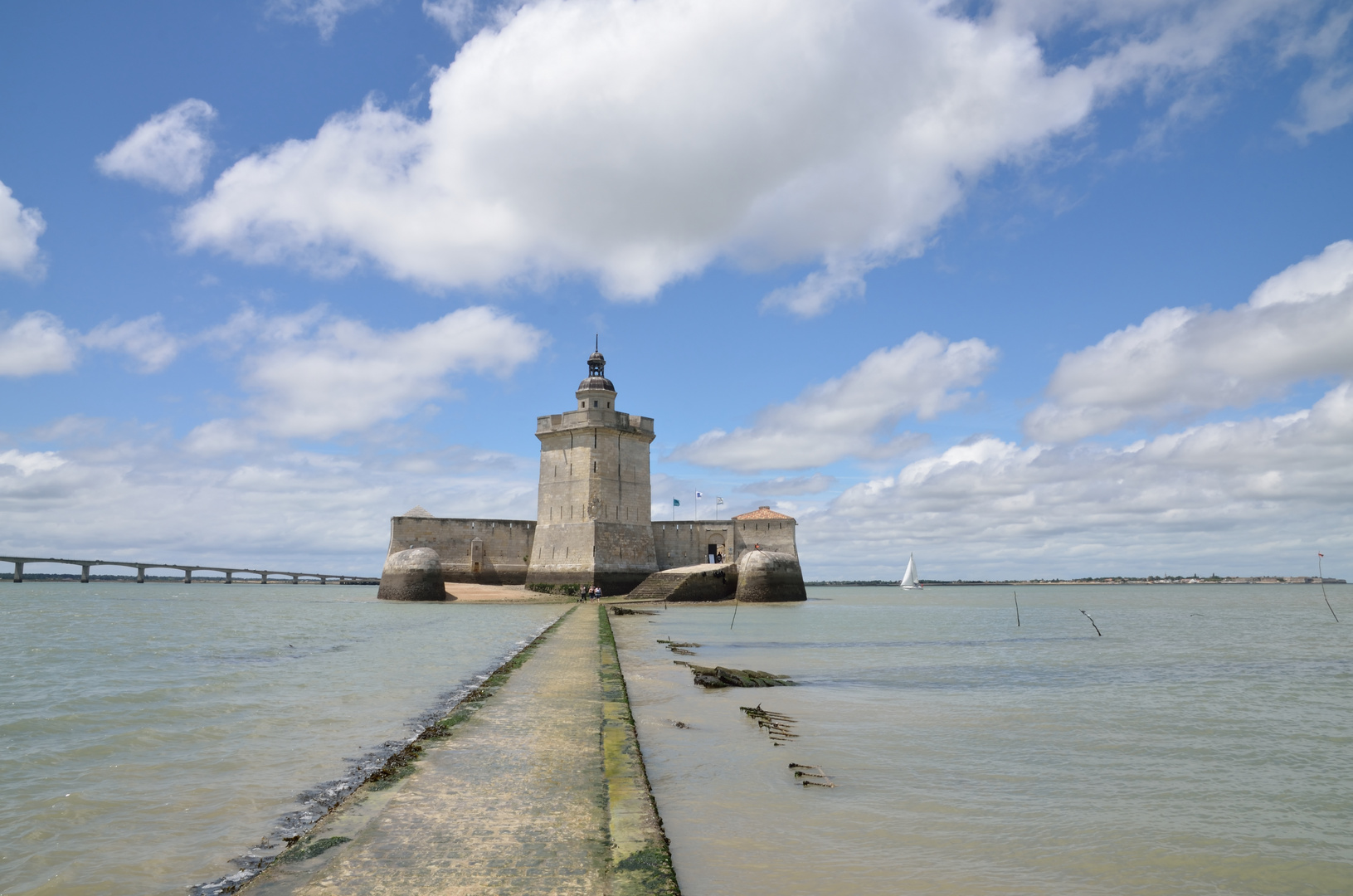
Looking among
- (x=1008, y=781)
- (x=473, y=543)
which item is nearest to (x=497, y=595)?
(x=473, y=543)

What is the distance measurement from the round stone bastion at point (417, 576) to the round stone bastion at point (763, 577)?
13.9 m

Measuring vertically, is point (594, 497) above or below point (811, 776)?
above

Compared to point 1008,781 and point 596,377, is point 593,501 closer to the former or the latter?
point 596,377

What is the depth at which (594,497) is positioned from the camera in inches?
1487

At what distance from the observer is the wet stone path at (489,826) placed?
3043mm

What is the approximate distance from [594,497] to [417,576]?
8896mm

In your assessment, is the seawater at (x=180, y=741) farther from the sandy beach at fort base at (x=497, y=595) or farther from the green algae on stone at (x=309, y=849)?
the sandy beach at fort base at (x=497, y=595)

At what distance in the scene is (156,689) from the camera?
934 cm

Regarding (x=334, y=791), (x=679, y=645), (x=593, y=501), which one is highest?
(x=593, y=501)

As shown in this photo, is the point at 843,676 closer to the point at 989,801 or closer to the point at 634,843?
the point at 989,801

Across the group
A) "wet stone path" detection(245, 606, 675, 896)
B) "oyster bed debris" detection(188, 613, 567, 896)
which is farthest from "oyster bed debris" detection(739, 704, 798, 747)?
→ "oyster bed debris" detection(188, 613, 567, 896)

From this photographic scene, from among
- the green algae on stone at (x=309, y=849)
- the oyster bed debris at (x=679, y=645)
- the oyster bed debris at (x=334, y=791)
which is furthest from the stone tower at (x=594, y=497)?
the green algae on stone at (x=309, y=849)

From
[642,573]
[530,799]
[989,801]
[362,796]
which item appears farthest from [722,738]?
[642,573]

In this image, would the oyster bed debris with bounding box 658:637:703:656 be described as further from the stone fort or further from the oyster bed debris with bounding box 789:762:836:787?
the stone fort
